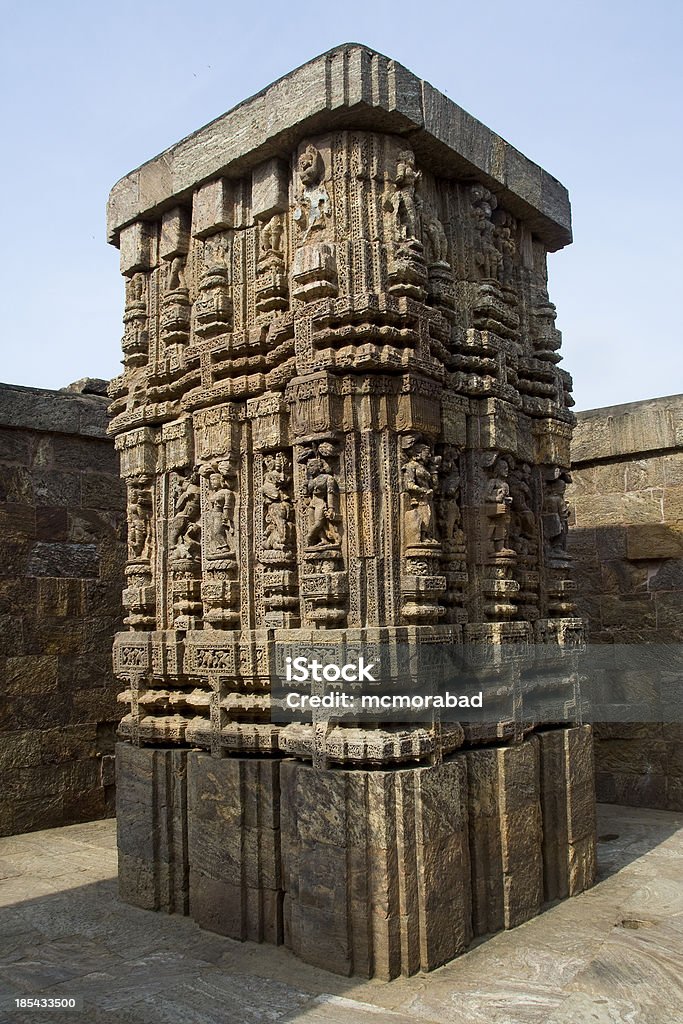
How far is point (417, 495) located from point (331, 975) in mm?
2663

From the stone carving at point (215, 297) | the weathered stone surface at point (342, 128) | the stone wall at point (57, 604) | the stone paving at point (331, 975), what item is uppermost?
the weathered stone surface at point (342, 128)

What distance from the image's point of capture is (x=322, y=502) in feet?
16.8

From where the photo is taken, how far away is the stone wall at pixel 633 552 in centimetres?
894

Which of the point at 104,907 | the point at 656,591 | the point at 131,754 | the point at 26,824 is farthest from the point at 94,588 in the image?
the point at 656,591

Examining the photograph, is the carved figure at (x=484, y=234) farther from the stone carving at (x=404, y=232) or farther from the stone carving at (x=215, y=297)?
the stone carving at (x=215, y=297)

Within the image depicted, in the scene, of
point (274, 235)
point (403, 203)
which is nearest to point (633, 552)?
point (403, 203)

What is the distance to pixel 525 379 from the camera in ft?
21.7

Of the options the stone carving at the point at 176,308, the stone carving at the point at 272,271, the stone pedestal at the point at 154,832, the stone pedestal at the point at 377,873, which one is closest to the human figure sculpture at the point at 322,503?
the stone carving at the point at 272,271

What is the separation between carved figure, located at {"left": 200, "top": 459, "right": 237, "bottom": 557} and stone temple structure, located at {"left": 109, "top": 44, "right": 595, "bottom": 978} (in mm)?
19

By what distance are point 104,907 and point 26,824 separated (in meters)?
2.65

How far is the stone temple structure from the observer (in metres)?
4.99

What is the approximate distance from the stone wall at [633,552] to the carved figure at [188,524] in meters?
5.03

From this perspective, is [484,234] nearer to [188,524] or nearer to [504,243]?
[504,243]

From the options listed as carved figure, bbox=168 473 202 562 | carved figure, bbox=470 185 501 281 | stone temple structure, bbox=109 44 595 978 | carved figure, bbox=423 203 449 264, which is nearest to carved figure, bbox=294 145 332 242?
stone temple structure, bbox=109 44 595 978
